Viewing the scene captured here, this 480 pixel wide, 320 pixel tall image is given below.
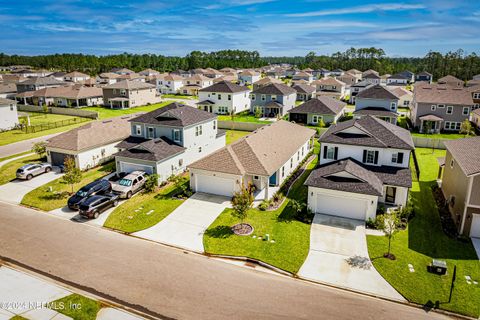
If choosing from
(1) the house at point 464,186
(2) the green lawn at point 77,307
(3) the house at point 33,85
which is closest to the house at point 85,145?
(2) the green lawn at point 77,307

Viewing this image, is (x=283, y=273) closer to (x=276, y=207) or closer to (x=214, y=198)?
(x=276, y=207)

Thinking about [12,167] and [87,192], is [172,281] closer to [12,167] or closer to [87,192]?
[87,192]

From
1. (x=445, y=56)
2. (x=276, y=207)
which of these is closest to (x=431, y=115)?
(x=276, y=207)

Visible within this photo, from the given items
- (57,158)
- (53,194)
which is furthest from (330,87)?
(53,194)

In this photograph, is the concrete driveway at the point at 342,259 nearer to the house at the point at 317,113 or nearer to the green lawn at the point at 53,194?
the green lawn at the point at 53,194

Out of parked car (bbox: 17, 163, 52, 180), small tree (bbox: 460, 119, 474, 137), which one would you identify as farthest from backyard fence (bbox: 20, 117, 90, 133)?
small tree (bbox: 460, 119, 474, 137)

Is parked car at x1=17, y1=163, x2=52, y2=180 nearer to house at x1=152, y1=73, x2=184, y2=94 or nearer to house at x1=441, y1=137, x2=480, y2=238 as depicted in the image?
house at x1=441, y1=137, x2=480, y2=238

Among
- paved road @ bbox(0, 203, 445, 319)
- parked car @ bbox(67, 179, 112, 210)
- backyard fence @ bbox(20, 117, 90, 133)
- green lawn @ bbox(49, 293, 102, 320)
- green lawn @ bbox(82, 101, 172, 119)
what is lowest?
paved road @ bbox(0, 203, 445, 319)
